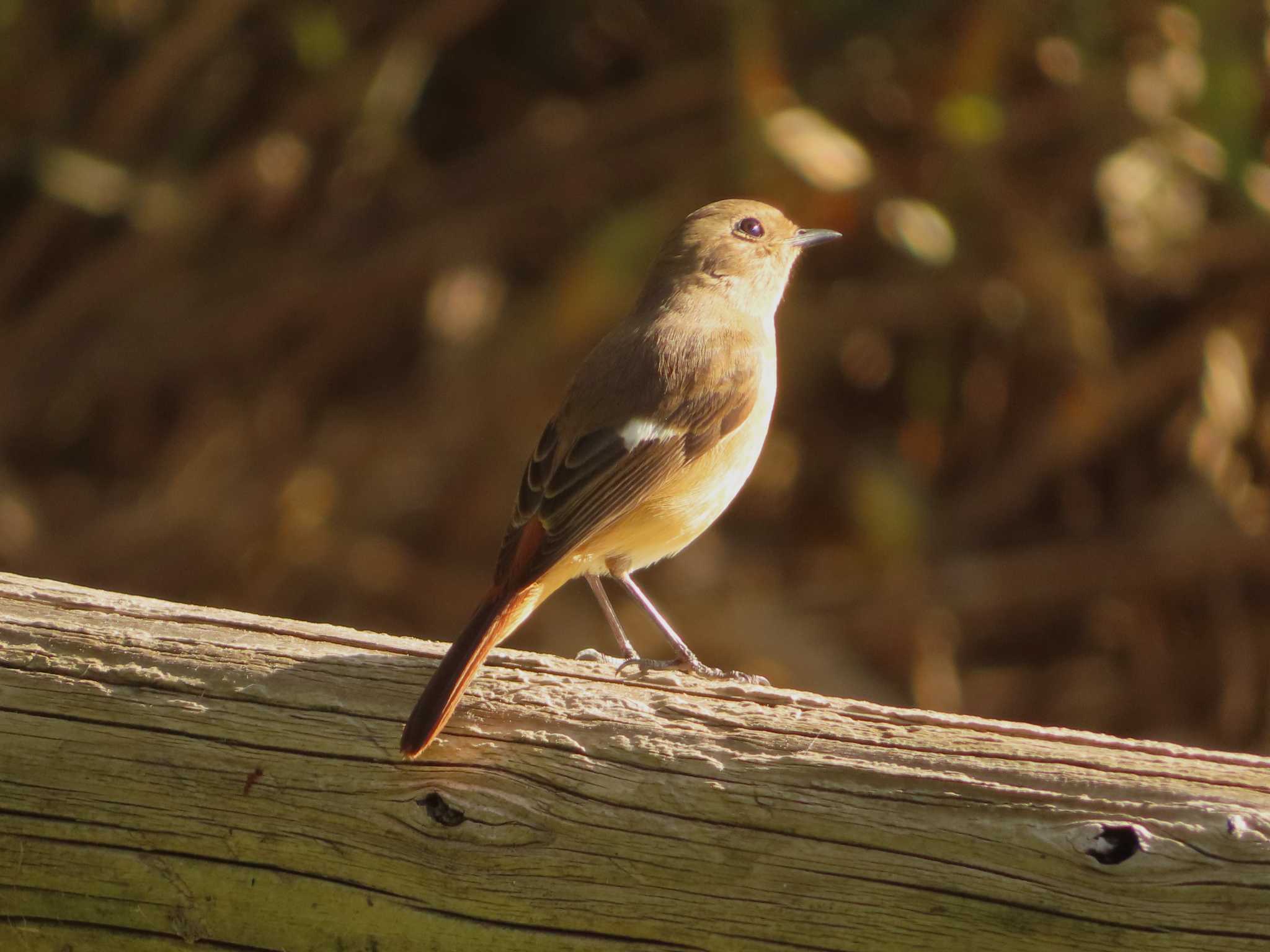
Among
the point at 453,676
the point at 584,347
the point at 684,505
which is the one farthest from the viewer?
the point at 584,347

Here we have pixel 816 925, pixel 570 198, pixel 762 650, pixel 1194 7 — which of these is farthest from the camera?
pixel 570 198

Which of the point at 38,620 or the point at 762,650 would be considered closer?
the point at 38,620

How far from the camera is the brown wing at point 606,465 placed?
3746mm

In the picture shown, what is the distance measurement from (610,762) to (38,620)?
0.93 m

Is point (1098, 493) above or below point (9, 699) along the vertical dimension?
above

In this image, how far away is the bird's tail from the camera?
2.46 m

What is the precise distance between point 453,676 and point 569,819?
291mm

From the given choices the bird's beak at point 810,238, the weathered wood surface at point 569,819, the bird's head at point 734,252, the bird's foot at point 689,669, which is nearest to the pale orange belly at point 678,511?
the bird's foot at point 689,669

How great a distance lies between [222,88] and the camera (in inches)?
300

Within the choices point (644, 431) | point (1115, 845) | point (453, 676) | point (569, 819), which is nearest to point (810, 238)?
point (644, 431)

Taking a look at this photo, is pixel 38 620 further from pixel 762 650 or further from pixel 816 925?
pixel 762 650

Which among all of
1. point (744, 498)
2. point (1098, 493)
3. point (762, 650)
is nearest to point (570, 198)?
point (744, 498)

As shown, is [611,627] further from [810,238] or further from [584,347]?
[584,347]

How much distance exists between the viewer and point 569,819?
2422 millimetres
